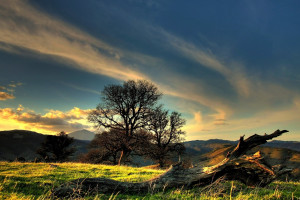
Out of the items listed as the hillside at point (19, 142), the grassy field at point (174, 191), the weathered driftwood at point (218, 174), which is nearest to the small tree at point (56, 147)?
the grassy field at point (174, 191)

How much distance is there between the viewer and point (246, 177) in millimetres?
7238

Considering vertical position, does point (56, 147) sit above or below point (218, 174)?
below

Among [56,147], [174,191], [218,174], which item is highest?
[218,174]

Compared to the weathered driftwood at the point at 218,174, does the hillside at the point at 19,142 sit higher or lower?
lower

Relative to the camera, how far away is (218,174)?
276 inches

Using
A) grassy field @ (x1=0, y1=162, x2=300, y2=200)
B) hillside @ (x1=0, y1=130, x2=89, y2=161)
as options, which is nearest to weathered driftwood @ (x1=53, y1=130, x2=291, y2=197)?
grassy field @ (x1=0, y1=162, x2=300, y2=200)

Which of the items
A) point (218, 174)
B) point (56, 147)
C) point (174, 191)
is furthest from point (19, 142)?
point (218, 174)

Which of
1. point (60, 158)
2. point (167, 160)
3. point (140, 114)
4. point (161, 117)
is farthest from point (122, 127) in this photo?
point (60, 158)

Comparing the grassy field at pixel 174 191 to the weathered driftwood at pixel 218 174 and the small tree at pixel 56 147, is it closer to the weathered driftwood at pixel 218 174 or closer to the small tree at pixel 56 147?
the weathered driftwood at pixel 218 174

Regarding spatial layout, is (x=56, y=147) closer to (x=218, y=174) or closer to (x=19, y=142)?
(x=218, y=174)

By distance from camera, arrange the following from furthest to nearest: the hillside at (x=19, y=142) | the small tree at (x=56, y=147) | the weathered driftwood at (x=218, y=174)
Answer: the hillside at (x=19, y=142) → the small tree at (x=56, y=147) → the weathered driftwood at (x=218, y=174)

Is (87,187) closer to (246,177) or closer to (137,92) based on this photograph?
(246,177)

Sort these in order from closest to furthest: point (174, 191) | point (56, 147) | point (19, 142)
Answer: point (174, 191), point (56, 147), point (19, 142)

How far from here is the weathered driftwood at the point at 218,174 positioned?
6.13 m
